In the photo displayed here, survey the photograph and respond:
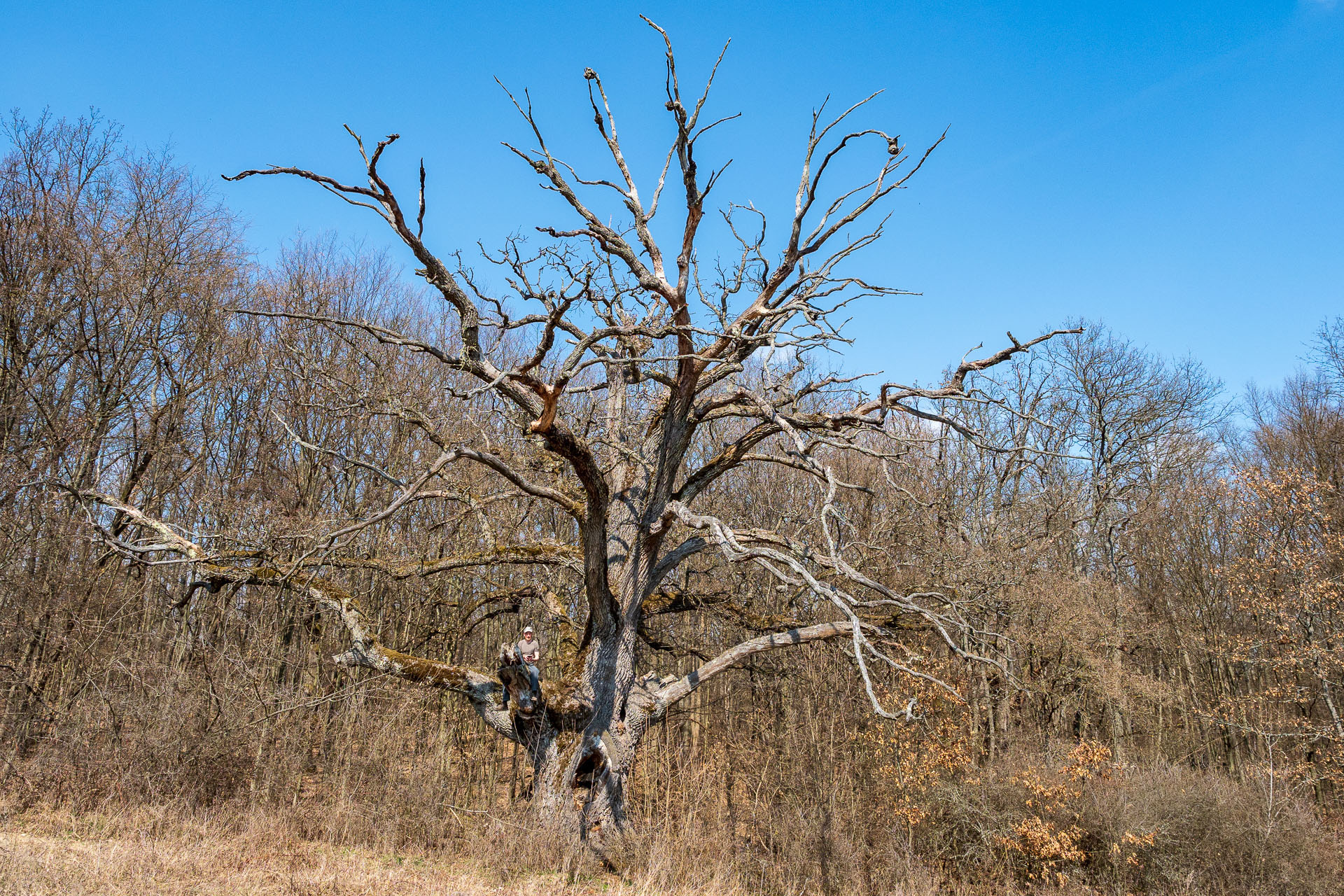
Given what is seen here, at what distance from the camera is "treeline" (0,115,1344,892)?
30.7 ft

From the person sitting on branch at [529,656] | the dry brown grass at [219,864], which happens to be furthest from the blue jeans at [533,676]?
the dry brown grass at [219,864]

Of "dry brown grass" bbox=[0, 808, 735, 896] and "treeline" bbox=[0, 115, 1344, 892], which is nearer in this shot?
"dry brown grass" bbox=[0, 808, 735, 896]

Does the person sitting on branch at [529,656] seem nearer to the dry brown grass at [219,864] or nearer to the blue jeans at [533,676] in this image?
the blue jeans at [533,676]

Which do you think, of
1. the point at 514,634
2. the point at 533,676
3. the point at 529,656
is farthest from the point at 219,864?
the point at 514,634

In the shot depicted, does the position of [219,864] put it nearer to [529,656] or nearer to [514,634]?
[529,656]

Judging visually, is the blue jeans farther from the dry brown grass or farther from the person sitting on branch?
the dry brown grass

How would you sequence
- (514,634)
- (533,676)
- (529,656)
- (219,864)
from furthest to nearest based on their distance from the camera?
(514,634), (529,656), (533,676), (219,864)

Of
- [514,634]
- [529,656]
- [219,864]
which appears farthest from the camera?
[514,634]

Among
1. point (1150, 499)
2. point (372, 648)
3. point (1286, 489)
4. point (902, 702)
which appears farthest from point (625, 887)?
point (1150, 499)

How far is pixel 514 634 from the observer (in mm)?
14836

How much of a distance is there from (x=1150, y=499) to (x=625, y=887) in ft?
56.0

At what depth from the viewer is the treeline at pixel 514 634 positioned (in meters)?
9.36

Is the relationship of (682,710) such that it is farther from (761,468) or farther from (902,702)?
(761,468)

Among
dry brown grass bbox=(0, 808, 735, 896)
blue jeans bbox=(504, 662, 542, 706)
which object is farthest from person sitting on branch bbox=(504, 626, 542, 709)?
dry brown grass bbox=(0, 808, 735, 896)
